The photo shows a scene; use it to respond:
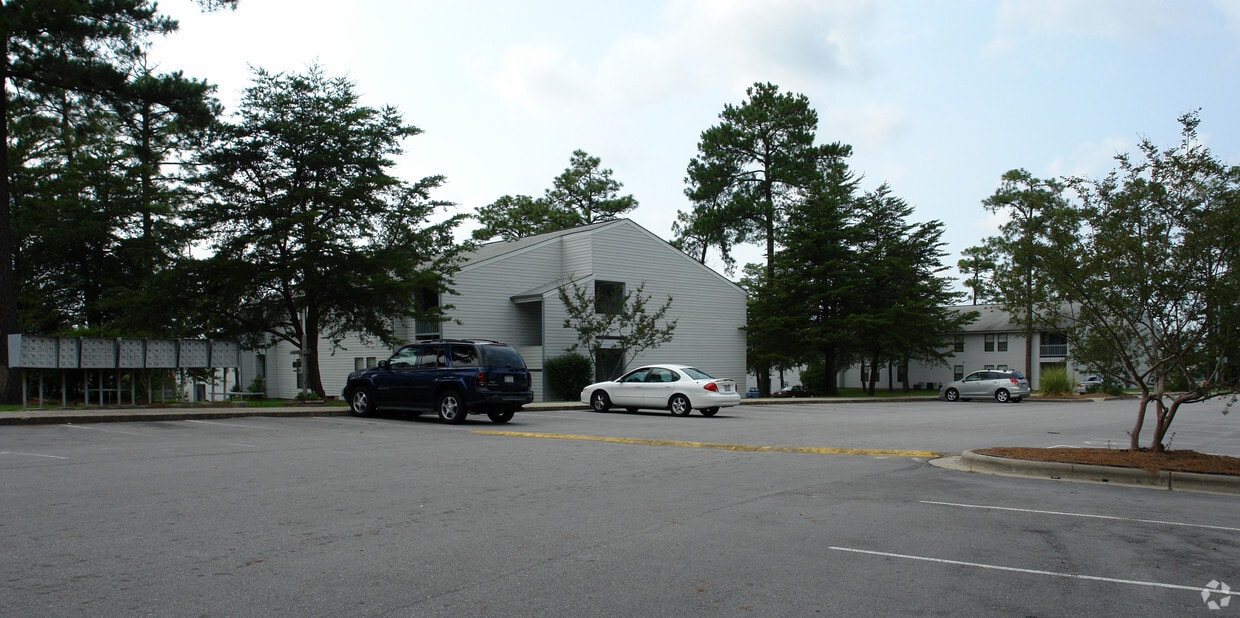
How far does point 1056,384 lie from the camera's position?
4753cm

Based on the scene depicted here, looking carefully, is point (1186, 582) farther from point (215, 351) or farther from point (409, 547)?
point (215, 351)

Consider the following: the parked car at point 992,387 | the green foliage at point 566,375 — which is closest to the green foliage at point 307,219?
the green foliage at point 566,375

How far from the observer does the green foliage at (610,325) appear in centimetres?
3697

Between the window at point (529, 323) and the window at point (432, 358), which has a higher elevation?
the window at point (529, 323)

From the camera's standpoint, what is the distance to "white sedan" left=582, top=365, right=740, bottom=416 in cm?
2450

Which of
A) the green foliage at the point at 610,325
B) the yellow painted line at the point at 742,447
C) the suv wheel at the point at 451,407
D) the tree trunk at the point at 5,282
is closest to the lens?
the yellow painted line at the point at 742,447

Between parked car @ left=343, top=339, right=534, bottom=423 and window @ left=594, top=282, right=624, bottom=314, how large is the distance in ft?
57.7

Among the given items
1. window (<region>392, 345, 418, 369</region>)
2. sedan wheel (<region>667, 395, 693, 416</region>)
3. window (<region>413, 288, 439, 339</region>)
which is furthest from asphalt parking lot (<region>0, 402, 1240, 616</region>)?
window (<region>413, 288, 439, 339</region>)

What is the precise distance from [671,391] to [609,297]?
16175 mm

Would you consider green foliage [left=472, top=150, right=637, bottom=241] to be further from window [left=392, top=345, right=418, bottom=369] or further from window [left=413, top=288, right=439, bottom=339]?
window [left=392, top=345, right=418, bottom=369]

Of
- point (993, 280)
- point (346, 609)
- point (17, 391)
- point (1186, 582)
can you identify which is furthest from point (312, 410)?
point (1186, 582)

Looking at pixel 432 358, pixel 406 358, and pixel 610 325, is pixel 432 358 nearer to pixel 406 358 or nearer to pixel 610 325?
pixel 406 358

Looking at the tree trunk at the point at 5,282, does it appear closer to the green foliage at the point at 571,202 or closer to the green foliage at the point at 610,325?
the green foliage at the point at 610,325

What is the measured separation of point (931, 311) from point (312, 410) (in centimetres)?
3999
